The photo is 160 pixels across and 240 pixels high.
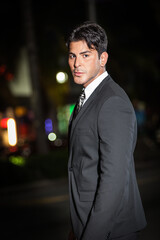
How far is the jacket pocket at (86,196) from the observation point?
1974 mm

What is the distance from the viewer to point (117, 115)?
190 cm

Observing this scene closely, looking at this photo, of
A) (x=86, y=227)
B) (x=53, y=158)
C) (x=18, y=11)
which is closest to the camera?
(x=86, y=227)

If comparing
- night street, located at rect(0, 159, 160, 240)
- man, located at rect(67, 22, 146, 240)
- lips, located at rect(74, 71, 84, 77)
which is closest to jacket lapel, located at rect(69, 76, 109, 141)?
man, located at rect(67, 22, 146, 240)

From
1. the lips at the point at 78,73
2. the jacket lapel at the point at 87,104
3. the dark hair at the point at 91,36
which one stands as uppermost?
the dark hair at the point at 91,36

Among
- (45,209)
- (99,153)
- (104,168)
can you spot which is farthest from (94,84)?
(45,209)

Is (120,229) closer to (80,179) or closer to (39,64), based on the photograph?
(80,179)

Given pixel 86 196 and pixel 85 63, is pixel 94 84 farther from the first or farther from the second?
pixel 86 196

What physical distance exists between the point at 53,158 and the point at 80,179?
11.0 meters

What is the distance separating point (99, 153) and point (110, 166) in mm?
128

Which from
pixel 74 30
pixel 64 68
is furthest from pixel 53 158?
pixel 74 30

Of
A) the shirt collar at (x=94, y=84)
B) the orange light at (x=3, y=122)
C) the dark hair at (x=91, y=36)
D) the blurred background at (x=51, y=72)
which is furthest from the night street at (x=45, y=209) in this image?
the orange light at (x=3, y=122)

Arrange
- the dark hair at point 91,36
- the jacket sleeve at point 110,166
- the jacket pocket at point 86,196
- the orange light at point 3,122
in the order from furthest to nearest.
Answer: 1. the orange light at point 3,122
2. the dark hair at point 91,36
3. the jacket pocket at point 86,196
4. the jacket sleeve at point 110,166

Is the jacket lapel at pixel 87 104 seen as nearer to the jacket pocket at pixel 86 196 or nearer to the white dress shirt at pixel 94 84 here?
the white dress shirt at pixel 94 84

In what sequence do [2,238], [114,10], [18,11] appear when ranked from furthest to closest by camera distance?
[114,10] → [18,11] → [2,238]
